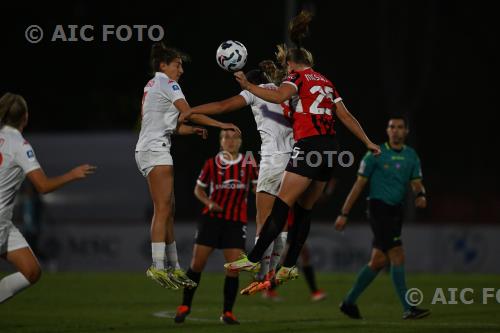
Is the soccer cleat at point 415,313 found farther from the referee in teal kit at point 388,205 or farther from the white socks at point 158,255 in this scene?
the white socks at point 158,255

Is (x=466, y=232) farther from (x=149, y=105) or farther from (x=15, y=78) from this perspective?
(x=15, y=78)

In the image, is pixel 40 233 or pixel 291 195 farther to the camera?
pixel 40 233

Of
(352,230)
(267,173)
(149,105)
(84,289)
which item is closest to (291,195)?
(267,173)

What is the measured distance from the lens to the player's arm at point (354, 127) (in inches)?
422

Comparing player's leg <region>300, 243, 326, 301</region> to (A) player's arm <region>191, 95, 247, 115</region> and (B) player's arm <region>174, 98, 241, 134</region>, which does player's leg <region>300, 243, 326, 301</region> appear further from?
(B) player's arm <region>174, 98, 241, 134</region>

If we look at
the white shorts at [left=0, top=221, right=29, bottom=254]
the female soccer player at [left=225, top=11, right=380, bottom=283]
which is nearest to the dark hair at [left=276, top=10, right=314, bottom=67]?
the female soccer player at [left=225, top=11, right=380, bottom=283]

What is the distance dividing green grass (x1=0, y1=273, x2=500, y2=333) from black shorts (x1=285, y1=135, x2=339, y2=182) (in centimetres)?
230

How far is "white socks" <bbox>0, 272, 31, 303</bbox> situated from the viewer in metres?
10.5

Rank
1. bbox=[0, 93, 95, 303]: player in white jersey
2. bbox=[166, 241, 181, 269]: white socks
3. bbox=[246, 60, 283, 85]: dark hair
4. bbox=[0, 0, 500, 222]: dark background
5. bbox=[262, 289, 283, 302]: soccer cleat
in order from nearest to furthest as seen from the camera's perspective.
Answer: bbox=[0, 93, 95, 303]: player in white jersey
bbox=[166, 241, 181, 269]: white socks
bbox=[246, 60, 283, 85]: dark hair
bbox=[262, 289, 283, 302]: soccer cleat
bbox=[0, 0, 500, 222]: dark background

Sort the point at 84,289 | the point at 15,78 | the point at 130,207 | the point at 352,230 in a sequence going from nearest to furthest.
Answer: the point at 84,289, the point at 352,230, the point at 130,207, the point at 15,78

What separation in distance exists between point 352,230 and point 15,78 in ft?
51.9

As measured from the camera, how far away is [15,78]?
114 ft

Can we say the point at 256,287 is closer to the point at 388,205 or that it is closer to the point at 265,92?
the point at 265,92

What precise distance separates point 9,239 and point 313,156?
124 inches
